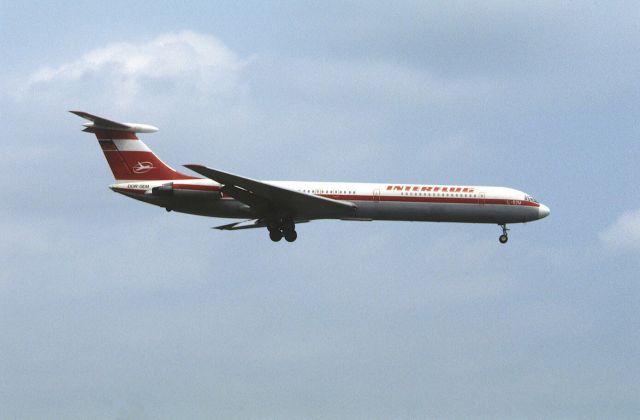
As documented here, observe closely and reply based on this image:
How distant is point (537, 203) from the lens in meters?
37.7

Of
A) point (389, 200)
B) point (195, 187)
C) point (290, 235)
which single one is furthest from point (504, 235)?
point (195, 187)

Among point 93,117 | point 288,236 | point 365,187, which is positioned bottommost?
point 288,236

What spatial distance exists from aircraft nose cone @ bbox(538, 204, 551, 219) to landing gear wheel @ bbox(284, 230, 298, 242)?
11815 mm

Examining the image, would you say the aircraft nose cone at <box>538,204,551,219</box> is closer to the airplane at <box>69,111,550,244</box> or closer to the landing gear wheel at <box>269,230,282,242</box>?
the airplane at <box>69,111,550,244</box>

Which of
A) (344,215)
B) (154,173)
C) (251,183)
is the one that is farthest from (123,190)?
(344,215)

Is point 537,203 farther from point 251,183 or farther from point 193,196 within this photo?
point 193,196

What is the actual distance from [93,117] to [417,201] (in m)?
15.9

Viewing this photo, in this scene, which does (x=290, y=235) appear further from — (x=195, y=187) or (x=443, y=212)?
(x=443, y=212)

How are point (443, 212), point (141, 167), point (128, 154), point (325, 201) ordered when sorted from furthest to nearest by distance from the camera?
1. point (128, 154)
2. point (141, 167)
3. point (443, 212)
4. point (325, 201)

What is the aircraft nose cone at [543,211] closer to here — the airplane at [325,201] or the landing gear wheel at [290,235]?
the airplane at [325,201]

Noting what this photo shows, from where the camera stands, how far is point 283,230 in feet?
123

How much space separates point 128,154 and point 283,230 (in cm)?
861

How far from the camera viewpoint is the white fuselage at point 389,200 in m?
36.2

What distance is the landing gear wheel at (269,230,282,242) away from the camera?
37.5 m
